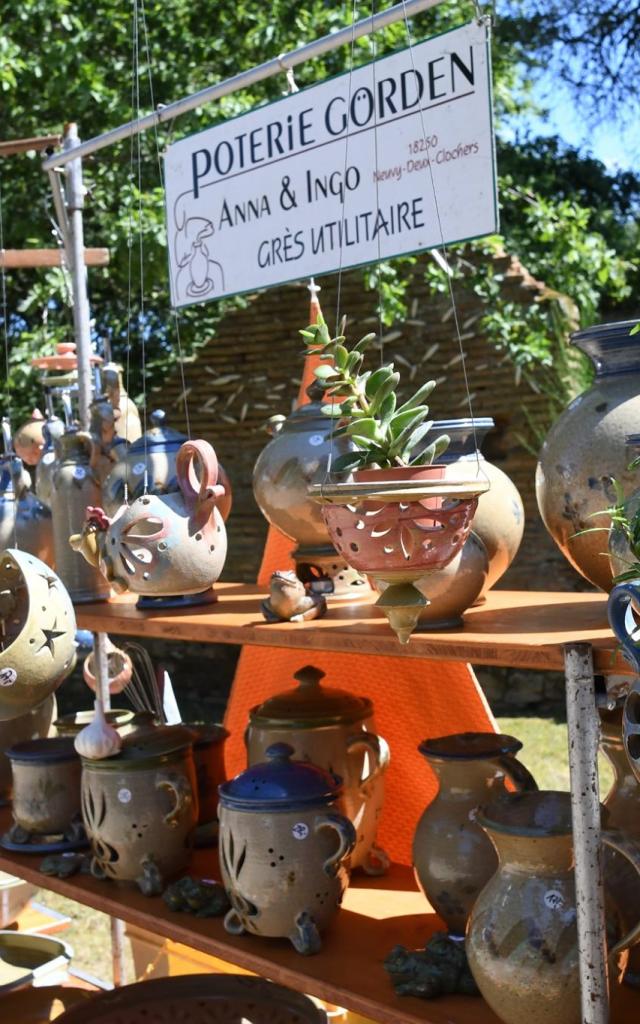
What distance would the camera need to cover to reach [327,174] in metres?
1.83

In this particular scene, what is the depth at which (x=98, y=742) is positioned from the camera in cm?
202

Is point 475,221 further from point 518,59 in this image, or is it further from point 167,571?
point 518,59

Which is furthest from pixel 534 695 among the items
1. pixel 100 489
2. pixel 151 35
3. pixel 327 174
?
pixel 327 174

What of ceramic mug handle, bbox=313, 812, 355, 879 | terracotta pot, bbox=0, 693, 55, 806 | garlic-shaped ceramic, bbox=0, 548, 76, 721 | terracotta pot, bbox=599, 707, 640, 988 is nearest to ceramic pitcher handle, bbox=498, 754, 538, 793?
terracotta pot, bbox=599, 707, 640, 988

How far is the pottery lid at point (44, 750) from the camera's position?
7.43 feet

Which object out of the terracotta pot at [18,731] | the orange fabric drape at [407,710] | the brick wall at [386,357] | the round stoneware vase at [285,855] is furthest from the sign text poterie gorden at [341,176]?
the brick wall at [386,357]

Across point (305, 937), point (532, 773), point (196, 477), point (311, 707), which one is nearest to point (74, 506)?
point (196, 477)

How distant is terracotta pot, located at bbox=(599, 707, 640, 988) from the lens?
1419 millimetres

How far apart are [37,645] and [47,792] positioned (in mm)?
502

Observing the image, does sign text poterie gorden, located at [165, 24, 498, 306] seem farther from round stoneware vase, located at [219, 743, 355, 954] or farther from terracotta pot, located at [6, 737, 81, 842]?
terracotta pot, located at [6, 737, 81, 842]

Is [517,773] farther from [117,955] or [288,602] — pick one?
[117,955]

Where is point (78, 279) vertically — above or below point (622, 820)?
above

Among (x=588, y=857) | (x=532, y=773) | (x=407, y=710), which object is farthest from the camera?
(x=532, y=773)

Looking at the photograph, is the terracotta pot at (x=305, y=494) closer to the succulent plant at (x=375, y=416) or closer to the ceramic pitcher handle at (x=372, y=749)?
the ceramic pitcher handle at (x=372, y=749)
